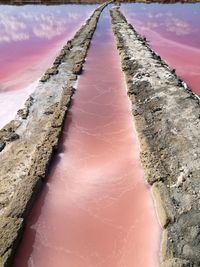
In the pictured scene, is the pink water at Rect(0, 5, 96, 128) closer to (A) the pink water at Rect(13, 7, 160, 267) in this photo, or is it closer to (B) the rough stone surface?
(A) the pink water at Rect(13, 7, 160, 267)

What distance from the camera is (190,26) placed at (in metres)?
17.2

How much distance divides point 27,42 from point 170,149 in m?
10.0

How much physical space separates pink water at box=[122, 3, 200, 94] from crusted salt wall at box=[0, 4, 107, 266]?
3.29 m

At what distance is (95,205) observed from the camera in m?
5.27

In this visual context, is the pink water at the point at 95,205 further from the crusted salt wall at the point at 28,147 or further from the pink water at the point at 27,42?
the pink water at the point at 27,42

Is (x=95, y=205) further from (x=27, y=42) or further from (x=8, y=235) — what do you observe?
(x=27, y=42)

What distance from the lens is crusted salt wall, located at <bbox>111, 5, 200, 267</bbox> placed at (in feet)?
15.0

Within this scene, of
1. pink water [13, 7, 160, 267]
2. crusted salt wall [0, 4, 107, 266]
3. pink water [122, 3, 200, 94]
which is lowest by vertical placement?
pink water [122, 3, 200, 94]

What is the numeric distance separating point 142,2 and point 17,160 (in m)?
24.9

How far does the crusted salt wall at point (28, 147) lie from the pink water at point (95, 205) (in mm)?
182

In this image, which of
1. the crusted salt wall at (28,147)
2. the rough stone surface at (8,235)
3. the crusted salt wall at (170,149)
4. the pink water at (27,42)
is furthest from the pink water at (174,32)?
the rough stone surface at (8,235)

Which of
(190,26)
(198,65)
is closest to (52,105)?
(198,65)

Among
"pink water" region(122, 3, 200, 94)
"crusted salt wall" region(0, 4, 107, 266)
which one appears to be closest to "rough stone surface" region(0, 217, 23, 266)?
"crusted salt wall" region(0, 4, 107, 266)

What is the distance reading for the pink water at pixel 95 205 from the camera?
14.6 feet
